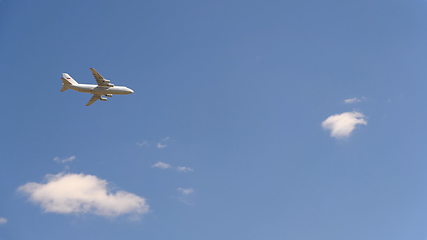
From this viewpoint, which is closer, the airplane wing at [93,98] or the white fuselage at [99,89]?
the white fuselage at [99,89]

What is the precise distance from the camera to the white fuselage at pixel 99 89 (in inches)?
5846

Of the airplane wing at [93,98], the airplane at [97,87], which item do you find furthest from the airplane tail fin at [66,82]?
the airplane wing at [93,98]

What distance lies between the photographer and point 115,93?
152m

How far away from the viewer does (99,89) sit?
14912 centimetres

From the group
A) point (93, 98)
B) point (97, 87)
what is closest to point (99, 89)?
point (97, 87)

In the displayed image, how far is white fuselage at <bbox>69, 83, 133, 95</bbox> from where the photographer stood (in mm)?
148500

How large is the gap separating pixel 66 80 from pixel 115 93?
1361 cm

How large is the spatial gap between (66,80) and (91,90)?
7.55 m

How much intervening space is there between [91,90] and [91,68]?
5.94m

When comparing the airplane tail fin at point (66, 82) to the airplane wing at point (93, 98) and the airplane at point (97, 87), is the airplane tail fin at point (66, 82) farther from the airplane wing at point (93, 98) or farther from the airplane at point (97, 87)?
the airplane wing at point (93, 98)

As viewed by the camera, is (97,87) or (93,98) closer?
(97,87)

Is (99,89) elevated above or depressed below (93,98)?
below

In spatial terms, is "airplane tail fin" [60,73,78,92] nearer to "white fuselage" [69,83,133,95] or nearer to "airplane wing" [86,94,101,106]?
"white fuselage" [69,83,133,95]

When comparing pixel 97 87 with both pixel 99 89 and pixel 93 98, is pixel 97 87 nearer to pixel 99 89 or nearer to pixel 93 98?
pixel 99 89
